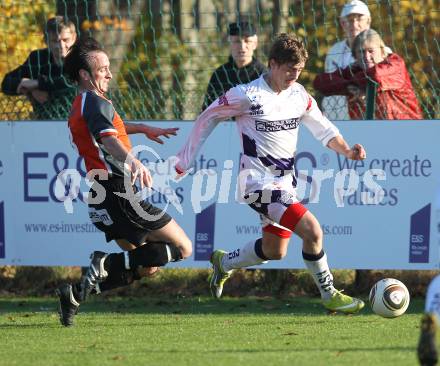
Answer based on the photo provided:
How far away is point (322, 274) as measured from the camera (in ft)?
25.4

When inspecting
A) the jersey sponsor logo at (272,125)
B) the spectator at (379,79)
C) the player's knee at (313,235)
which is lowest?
the player's knee at (313,235)

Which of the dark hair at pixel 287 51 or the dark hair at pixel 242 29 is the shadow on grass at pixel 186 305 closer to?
the dark hair at pixel 287 51

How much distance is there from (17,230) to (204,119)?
294cm

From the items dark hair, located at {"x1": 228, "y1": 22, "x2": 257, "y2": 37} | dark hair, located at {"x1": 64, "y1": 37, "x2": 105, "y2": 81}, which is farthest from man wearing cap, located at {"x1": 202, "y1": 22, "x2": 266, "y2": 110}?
dark hair, located at {"x1": 64, "y1": 37, "x2": 105, "y2": 81}

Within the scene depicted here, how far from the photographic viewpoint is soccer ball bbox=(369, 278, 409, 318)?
753 cm

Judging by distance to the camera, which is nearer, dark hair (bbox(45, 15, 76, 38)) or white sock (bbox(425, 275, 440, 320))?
white sock (bbox(425, 275, 440, 320))

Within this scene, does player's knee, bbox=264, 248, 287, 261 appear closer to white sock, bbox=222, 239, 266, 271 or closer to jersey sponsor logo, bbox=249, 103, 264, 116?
white sock, bbox=222, 239, 266, 271

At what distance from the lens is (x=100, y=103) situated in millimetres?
7398

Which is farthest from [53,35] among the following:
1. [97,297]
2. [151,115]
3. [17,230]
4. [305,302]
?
[305,302]

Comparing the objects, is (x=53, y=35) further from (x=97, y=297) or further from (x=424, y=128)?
(x=424, y=128)

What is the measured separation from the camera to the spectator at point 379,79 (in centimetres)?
974

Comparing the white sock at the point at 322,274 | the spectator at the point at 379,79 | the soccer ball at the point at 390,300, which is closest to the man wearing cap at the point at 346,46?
the spectator at the point at 379,79

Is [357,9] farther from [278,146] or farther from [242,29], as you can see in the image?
[278,146]

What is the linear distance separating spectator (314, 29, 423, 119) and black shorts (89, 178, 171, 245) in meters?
3.03
